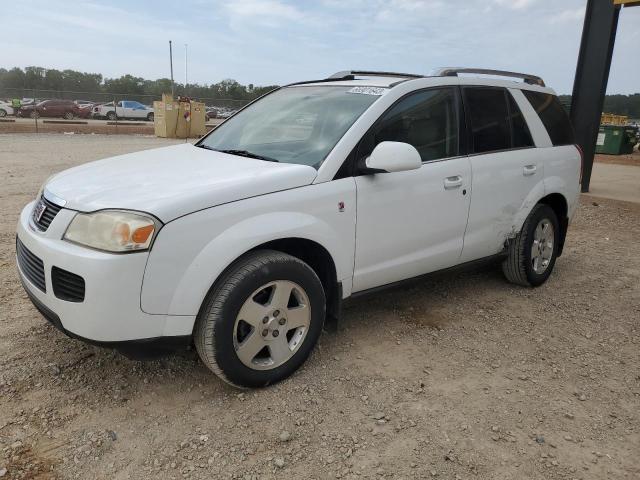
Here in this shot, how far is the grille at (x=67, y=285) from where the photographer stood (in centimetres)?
245

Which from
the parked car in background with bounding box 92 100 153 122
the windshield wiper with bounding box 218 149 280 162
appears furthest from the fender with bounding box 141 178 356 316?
the parked car in background with bounding box 92 100 153 122

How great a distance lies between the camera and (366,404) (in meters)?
2.87

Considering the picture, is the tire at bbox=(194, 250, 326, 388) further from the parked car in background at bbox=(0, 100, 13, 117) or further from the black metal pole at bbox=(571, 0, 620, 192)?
the parked car in background at bbox=(0, 100, 13, 117)

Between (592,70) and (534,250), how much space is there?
6934mm

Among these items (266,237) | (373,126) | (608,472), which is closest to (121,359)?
(266,237)

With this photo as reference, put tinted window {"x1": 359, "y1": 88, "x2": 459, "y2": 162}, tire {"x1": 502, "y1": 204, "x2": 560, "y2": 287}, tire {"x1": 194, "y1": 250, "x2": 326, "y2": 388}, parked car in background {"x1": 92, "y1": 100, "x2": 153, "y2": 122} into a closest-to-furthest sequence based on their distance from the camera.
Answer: tire {"x1": 194, "y1": 250, "x2": 326, "y2": 388}, tinted window {"x1": 359, "y1": 88, "x2": 459, "y2": 162}, tire {"x1": 502, "y1": 204, "x2": 560, "y2": 287}, parked car in background {"x1": 92, "y1": 100, "x2": 153, "y2": 122}

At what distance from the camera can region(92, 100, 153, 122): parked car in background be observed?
3716cm

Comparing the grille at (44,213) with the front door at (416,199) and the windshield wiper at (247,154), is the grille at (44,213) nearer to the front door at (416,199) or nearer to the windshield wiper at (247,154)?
the windshield wiper at (247,154)

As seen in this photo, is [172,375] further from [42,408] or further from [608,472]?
[608,472]

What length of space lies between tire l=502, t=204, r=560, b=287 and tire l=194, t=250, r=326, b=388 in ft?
7.17

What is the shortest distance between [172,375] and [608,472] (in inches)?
90.4

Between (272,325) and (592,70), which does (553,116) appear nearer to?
(272,325)

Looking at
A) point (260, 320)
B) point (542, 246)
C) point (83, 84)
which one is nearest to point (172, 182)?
point (260, 320)

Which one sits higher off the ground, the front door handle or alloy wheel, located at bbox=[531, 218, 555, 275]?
the front door handle
